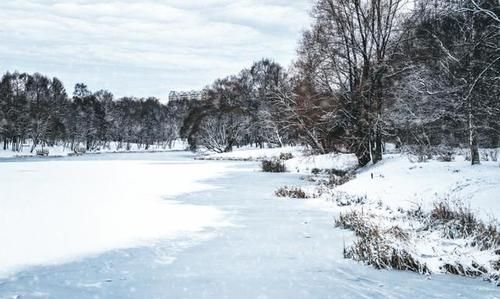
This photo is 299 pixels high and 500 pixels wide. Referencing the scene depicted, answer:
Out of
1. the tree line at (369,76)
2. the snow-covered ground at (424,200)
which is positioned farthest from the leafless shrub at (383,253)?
the tree line at (369,76)

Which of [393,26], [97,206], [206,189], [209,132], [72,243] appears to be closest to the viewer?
[72,243]

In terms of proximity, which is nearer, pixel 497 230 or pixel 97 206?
pixel 497 230

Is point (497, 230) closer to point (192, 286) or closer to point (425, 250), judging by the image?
point (425, 250)

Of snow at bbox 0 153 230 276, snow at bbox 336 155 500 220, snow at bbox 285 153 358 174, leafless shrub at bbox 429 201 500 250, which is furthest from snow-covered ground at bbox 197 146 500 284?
snow at bbox 285 153 358 174

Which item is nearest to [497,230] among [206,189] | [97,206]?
→ [97,206]

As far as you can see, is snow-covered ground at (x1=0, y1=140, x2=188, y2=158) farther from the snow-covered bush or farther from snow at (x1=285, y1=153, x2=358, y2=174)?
snow at (x1=285, y1=153, x2=358, y2=174)

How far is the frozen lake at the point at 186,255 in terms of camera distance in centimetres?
579

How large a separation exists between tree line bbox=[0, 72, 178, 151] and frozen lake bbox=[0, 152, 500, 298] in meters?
52.9

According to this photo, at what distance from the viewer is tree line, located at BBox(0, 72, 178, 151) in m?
63.0

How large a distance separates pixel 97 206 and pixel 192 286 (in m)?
8.52

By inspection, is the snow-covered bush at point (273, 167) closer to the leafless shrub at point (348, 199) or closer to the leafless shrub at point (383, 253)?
the leafless shrub at point (348, 199)

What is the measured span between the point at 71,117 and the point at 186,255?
7685cm

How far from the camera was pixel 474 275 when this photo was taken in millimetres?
6414

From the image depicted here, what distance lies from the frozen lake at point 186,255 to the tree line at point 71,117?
5288 centimetres
